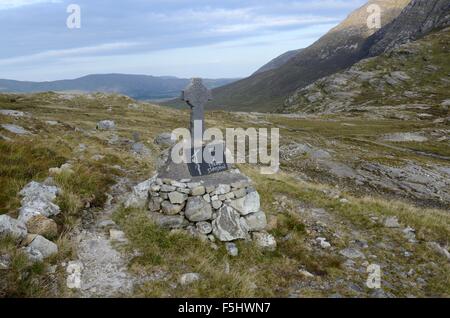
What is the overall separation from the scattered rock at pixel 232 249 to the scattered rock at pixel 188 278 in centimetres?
210

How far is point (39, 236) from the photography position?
33.0 ft

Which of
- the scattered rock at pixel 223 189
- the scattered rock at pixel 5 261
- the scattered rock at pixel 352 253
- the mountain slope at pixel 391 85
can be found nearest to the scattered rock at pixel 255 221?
the scattered rock at pixel 223 189

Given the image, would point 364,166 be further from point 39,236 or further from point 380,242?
point 39,236

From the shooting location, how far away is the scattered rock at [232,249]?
11644 millimetres

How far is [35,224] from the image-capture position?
1061 centimetres

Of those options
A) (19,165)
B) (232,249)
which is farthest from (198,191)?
(19,165)

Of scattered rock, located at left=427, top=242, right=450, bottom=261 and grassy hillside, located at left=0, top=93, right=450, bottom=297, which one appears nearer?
grassy hillside, located at left=0, top=93, right=450, bottom=297

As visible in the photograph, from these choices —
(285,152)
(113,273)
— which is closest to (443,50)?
(285,152)

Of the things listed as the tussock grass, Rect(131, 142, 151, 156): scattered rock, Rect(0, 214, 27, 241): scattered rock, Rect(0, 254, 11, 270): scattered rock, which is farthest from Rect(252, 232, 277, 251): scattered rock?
Rect(131, 142, 151, 156): scattered rock

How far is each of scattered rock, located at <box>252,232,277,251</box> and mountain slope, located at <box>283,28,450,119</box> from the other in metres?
126

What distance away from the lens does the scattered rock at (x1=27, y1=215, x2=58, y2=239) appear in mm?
10534

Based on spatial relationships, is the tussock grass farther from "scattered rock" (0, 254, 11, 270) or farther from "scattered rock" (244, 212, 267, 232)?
"scattered rock" (244, 212, 267, 232)

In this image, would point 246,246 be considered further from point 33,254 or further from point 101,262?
point 33,254

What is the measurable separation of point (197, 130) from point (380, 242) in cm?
830
